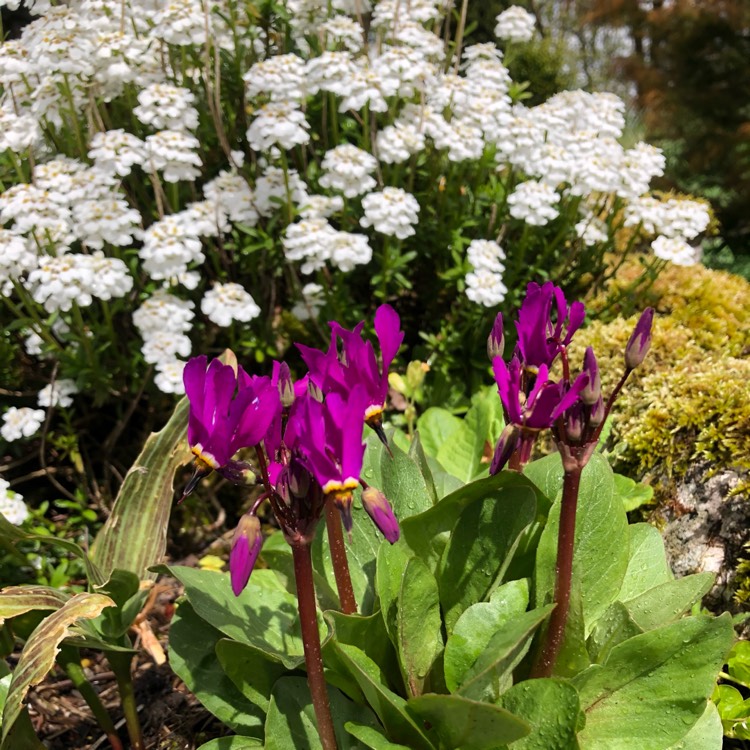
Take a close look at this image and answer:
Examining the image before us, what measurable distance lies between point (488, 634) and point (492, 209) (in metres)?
2.29

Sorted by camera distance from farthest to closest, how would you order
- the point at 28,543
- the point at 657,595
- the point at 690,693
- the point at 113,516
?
the point at 28,543 → the point at 113,516 → the point at 657,595 → the point at 690,693

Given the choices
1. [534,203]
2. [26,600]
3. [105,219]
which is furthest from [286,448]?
[534,203]

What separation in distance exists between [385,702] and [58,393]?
204cm

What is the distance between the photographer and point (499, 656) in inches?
43.8

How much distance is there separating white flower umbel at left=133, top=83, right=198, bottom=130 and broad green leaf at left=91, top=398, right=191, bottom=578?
1.16 m

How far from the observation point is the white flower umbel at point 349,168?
272 centimetres

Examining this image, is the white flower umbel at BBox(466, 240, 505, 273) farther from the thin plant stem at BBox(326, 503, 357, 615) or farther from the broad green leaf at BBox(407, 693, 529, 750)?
the broad green leaf at BBox(407, 693, 529, 750)

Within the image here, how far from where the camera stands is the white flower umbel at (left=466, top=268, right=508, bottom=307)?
9.25 feet

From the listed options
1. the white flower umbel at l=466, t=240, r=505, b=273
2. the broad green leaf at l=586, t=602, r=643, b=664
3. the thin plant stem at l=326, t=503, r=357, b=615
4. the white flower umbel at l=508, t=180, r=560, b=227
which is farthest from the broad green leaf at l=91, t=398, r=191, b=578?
the white flower umbel at l=508, t=180, r=560, b=227

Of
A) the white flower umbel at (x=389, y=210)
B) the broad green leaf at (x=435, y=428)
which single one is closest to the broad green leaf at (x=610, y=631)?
the broad green leaf at (x=435, y=428)

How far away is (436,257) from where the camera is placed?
336 cm

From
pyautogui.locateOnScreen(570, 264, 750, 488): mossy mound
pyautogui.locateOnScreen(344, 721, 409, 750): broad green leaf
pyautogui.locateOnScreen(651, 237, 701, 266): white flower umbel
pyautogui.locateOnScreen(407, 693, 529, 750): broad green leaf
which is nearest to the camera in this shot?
pyautogui.locateOnScreen(407, 693, 529, 750): broad green leaf

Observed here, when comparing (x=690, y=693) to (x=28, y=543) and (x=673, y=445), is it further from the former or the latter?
(x=28, y=543)

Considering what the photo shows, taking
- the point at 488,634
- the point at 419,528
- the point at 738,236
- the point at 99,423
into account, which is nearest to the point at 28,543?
the point at 99,423
